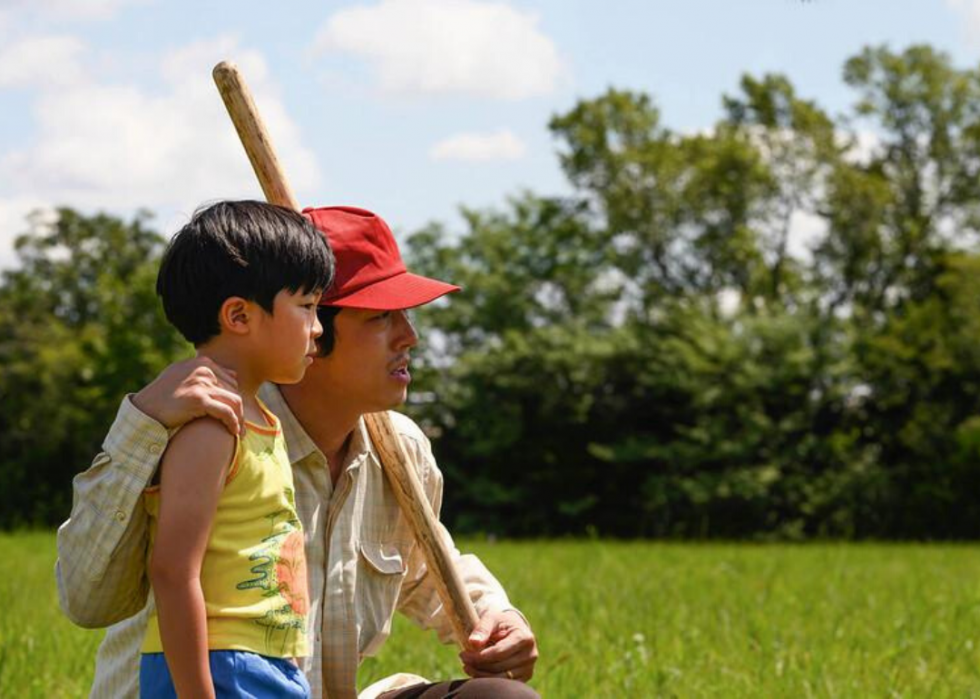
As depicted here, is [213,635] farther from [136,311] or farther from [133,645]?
[136,311]

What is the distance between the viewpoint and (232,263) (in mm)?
2420

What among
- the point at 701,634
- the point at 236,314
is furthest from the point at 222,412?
the point at 701,634

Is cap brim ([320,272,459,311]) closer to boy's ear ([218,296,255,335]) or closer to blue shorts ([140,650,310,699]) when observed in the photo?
boy's ear ([218,296,255,335])

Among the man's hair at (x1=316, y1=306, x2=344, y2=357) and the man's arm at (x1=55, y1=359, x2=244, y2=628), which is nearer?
the man's arm at (x1=55, y1=359, x2=244, y2=628)

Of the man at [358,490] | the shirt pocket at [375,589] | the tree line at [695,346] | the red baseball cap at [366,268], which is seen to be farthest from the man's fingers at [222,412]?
the tree line at [695,346]

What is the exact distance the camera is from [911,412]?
2703cm

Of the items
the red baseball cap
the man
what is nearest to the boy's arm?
the man

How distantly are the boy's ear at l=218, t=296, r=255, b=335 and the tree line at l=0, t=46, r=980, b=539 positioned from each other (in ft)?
67.3

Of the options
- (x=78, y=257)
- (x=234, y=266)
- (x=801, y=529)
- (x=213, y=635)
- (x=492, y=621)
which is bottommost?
(x=801, y=529)

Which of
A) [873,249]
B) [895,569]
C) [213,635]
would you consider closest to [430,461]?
[213,635]

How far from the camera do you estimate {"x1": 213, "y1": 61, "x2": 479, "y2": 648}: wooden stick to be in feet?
10.4

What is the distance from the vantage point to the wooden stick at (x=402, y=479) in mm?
3172

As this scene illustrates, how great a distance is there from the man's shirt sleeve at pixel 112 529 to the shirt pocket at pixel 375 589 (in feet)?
2.40

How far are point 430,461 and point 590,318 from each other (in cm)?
2666
